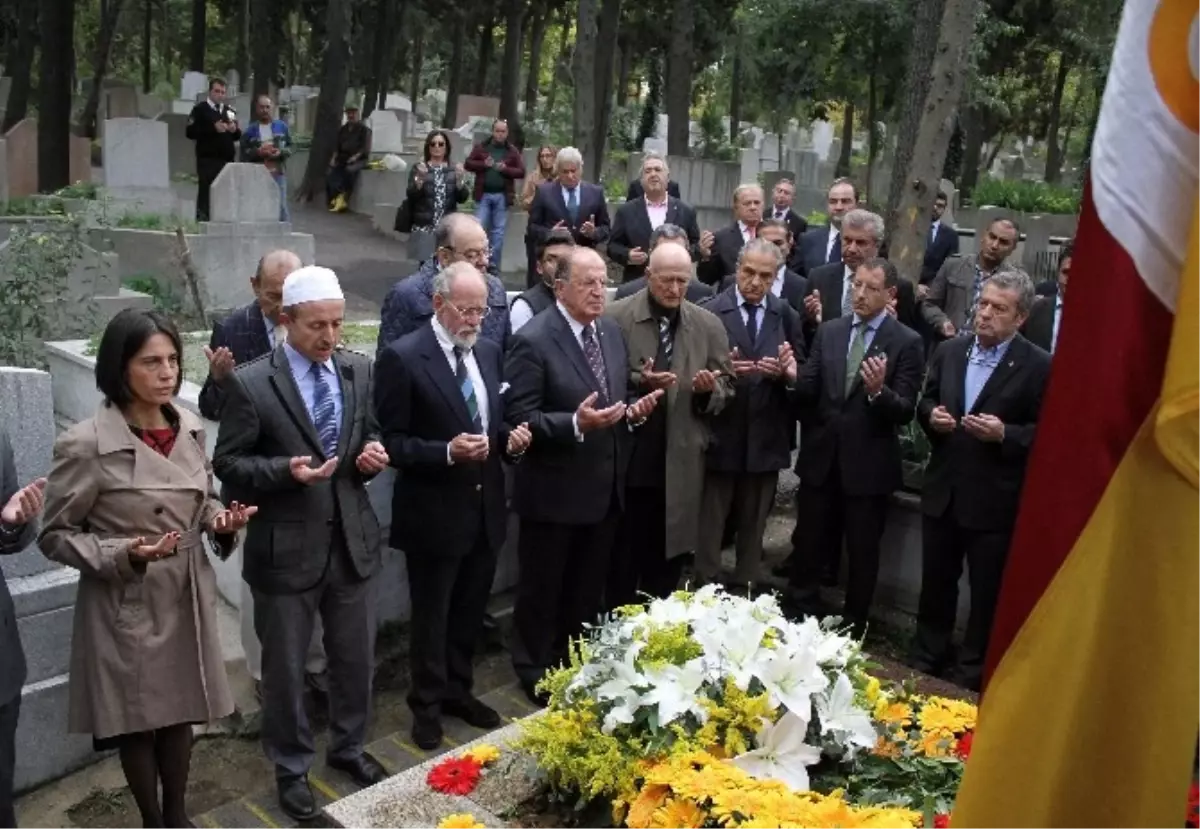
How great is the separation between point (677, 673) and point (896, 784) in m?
0.70

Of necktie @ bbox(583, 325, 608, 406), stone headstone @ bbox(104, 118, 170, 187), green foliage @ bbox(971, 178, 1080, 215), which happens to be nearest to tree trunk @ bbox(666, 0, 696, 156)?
green foliage @ bbox(971, 178, 1080, 215)

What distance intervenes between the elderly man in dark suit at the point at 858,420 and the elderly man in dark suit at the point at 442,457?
5.74 ft

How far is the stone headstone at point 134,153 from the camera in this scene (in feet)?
51.9

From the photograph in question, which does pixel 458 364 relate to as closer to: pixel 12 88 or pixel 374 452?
pixel 374 452

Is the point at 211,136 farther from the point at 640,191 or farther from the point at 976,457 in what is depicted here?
the point at 976,457

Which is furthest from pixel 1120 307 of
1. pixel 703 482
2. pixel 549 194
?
pixel 549 194

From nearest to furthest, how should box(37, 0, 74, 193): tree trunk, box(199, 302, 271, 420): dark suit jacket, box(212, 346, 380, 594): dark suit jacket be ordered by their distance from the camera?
box(212, 346, 380, 594): dark suit jacket → box(199, 302, 271, 420): dark suit jacket → box(37, 0, 74, 193): tree trunk

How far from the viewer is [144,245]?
12688mm

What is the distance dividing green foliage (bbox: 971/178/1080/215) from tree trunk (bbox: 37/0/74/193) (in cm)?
1666

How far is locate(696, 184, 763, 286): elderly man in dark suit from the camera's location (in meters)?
7.69

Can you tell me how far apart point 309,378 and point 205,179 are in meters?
12.5

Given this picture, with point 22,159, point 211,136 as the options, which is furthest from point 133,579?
point 22,159

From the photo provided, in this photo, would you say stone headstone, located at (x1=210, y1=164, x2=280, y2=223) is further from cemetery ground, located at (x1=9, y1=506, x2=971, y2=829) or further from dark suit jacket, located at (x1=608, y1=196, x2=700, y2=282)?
cemetery ground, located at (x1=9, y1=506, x2=971, y2=829)

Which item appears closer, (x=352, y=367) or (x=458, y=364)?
(x=352, y=367)
